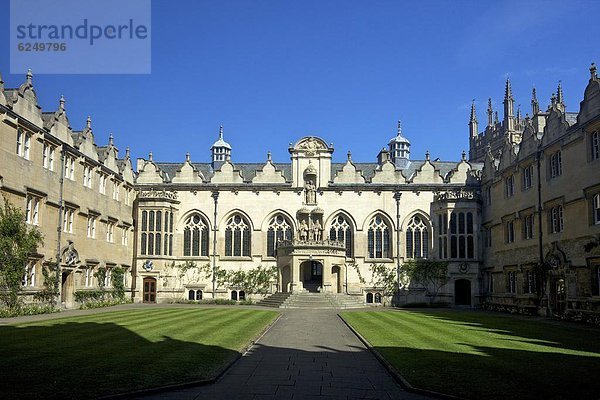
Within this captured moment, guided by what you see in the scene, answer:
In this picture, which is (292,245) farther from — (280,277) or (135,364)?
(135,364)

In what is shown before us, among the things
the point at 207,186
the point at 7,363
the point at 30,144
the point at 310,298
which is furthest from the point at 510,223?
the point at 7,363

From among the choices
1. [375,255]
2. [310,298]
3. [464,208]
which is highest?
[464,208]

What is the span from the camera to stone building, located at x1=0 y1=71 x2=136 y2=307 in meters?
29.5

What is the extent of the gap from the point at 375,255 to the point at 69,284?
78.3 feet

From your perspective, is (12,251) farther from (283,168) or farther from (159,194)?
(283,168)

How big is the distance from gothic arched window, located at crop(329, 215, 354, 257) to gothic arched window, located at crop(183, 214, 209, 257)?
34.7ft

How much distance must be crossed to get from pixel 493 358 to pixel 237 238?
35.0 meters

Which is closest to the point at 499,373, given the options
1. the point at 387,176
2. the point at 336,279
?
the point at 336,279

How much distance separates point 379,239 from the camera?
158 feet

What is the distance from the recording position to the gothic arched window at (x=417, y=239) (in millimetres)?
47594

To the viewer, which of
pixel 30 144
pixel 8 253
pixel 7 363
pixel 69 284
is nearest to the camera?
pixel 7 363

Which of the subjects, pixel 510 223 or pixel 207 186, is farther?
pixel 207 186

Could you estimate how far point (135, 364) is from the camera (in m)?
13.2

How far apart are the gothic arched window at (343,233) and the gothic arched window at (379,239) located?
1.66 meters
